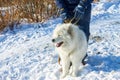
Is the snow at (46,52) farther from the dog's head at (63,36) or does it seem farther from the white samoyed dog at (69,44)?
the dog's head at (63,36)

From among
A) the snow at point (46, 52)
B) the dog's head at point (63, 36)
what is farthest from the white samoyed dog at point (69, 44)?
the snow at point (46, 52)

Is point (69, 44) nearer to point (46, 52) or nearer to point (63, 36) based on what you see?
point (63, 36)

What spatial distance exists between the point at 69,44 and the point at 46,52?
1587 millimetres

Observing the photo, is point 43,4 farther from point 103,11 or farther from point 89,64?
point 89,64

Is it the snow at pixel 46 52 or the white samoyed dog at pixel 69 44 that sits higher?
the white samoyed dog at pixel 69 44

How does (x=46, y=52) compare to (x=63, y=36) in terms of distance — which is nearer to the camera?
(x=63, y=36)

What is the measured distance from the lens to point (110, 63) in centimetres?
511

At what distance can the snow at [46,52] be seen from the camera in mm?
4891

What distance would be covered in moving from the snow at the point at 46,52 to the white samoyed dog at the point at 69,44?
18cm

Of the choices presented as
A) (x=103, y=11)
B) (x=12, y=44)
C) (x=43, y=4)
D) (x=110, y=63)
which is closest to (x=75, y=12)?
(x=110, y=63)

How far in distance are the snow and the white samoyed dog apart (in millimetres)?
177

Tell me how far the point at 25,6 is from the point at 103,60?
11.3ft

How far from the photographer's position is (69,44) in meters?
4.36

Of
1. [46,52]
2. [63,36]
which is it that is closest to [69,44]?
[63,36]
